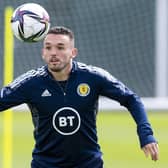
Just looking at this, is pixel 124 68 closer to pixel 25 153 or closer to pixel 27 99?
pixel 25 153

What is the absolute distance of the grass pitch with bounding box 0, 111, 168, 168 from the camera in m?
10.8

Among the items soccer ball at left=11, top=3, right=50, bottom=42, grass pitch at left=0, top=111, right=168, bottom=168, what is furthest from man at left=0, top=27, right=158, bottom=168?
grass pitch at left=0, top=111, right=168, bottom=168

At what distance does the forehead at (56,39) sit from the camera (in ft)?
20.2

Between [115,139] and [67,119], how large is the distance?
18.8 ft

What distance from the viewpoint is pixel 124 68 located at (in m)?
11.7

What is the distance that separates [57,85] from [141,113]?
0.65 meters

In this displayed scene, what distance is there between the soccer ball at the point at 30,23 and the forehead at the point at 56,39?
348 mm

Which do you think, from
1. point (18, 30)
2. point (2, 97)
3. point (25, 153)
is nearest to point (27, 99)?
point (2, 97)

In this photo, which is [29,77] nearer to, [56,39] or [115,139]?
[56,39]

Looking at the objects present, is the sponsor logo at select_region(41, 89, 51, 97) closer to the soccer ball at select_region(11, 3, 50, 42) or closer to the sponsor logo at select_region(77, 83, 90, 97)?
the sponsor logo at select_region(77, 83, 90, 97)

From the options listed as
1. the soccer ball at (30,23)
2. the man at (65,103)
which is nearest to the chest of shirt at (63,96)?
the man at (65,103)

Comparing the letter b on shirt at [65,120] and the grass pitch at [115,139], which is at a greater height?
the letter b on shirt at [65,120]

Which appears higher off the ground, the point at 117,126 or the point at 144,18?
the point at 144,18

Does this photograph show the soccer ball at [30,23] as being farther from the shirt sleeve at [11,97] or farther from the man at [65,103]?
the shirt sleeve at [11,97]
